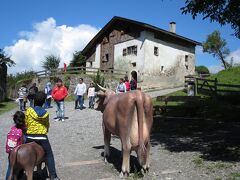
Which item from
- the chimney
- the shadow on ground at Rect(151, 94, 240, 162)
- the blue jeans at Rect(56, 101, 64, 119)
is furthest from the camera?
the chimney

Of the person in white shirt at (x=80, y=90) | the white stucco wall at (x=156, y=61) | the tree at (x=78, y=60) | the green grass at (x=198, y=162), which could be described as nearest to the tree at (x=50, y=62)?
the tree at (x=78, y=60)

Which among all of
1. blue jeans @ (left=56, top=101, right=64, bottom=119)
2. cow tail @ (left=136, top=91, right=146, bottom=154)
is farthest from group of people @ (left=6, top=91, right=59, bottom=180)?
blue jeans @ (left=56, top=101, right=64, bottom=119)

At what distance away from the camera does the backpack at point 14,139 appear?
235 inches

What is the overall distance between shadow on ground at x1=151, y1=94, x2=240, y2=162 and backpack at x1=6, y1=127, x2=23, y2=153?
4.14m

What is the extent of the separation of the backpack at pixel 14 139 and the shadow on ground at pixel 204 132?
4.14 metres

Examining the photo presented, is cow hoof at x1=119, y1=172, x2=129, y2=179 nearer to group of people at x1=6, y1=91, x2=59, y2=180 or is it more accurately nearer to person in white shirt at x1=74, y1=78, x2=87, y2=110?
group of people at x1=6, y1=91, x2=59, y2=180

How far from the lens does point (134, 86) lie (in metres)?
20.2

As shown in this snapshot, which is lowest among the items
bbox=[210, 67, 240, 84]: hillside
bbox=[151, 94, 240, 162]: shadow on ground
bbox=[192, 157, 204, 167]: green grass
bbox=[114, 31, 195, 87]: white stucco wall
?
bbox=[192, 157, 204, 167]: green grass

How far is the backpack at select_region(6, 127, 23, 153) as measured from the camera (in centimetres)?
597

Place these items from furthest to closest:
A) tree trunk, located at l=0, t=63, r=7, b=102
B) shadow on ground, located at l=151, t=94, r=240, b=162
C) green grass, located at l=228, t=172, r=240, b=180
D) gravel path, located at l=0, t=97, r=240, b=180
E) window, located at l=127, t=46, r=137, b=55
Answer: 1. window, located at l=127, t=46, r=137, b=55
2. tree trunk, located at l=0, t=63, r=7, b=102
3. shadow on ground, located at l=151, t=94, r=240, b=162
4. gravel path, located at l=0, t=97, r=240, b=180
5. green grass, located at l=228, t=172, r=240, b=180

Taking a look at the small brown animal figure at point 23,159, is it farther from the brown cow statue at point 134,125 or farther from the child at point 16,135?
the brown cow statue at point 134,125

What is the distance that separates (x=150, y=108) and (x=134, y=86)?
13.4 metres

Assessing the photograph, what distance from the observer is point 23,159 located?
5.79 m

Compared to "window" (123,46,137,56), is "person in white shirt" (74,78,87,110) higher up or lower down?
lower down
